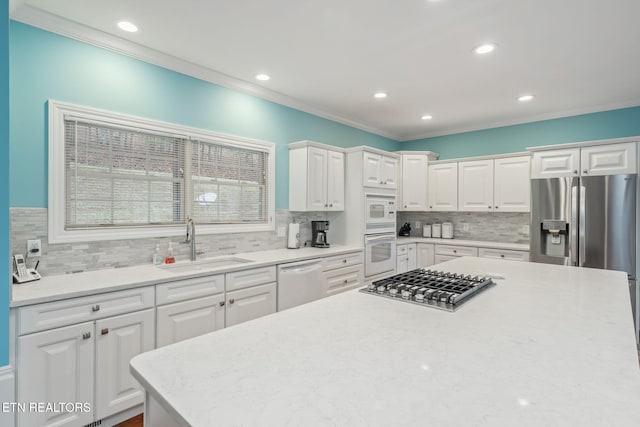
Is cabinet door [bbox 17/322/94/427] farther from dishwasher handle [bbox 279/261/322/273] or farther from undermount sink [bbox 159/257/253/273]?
dishwasher handle [bbox 279/261/322/273]

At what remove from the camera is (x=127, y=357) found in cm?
202

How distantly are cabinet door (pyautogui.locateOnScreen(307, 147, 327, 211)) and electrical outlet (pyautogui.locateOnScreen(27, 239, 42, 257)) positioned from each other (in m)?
2.30

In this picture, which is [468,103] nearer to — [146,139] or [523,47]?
[523,47]

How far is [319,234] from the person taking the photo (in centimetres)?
384

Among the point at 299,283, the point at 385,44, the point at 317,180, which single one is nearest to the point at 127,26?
the point at 385,44

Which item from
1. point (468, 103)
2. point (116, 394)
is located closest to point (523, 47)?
point (468, 103)

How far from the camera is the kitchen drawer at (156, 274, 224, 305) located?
7.14 ft

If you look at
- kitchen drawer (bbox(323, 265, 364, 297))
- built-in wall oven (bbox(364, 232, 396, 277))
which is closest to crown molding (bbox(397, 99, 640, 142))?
built-in wall oven (bbox(364, 232, 396, 277))

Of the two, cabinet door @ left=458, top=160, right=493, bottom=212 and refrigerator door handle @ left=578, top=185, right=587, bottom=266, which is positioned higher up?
cabinet door @ left=458, top=160, right=493, bottom=212

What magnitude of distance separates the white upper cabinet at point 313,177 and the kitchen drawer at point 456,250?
1740 millimetres

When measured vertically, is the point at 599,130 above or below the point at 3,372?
above

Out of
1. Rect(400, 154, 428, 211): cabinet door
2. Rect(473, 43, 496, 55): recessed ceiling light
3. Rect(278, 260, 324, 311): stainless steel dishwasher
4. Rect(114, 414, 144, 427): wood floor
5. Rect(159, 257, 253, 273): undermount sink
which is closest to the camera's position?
Rect(114, 414, 144, 427): wood floor

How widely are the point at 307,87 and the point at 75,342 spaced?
2.92m

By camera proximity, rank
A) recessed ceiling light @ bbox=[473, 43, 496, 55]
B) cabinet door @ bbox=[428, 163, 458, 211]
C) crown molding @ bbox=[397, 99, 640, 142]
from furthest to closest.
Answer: cabinet door @ bbox=[428, 163, 458, 211] → crown molding @ bbox=[397, 99, 640, 142] → recessed ceiling light @ bbox=[473, 43, 496, 55]
